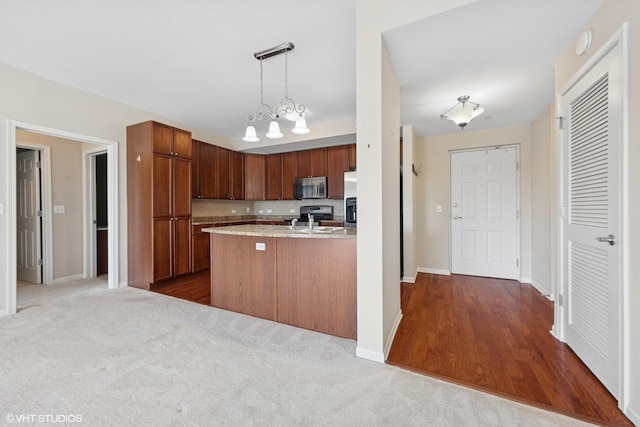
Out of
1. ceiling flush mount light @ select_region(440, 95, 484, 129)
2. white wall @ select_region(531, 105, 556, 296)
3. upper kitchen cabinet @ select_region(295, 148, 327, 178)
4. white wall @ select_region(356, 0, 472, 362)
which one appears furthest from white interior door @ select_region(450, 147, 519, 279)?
white wall @ select_region(356, 0, 472, 362)

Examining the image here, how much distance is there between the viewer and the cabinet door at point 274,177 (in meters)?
5.83

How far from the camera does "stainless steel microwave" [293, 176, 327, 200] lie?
17.5 feet

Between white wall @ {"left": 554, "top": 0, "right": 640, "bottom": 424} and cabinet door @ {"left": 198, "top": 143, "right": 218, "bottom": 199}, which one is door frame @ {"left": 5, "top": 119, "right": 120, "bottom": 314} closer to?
cabinet door @ {"left": 198, "top": 143, "right": 218, "bottom": 199}

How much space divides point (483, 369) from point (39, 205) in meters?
5.75

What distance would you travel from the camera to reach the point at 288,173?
5723 mm

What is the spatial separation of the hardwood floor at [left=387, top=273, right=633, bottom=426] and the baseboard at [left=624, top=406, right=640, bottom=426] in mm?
28

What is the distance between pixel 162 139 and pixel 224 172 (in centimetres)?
163

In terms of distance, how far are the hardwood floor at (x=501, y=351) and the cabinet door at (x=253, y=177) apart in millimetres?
3790

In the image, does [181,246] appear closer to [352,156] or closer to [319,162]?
[319,162]

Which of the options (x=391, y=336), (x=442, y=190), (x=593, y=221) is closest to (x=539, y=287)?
(x=442, y=190)

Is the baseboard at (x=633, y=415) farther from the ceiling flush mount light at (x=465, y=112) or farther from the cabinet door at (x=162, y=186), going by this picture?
the cabinet door at (x=162, y=186)

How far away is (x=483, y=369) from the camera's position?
74.7 inches

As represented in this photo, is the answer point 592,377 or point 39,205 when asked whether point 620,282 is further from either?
point 39,205

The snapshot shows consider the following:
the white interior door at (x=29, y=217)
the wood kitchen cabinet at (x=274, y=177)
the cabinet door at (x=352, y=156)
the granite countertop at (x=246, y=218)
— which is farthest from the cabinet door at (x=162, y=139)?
the cabinet door at (x=352, y=156)
